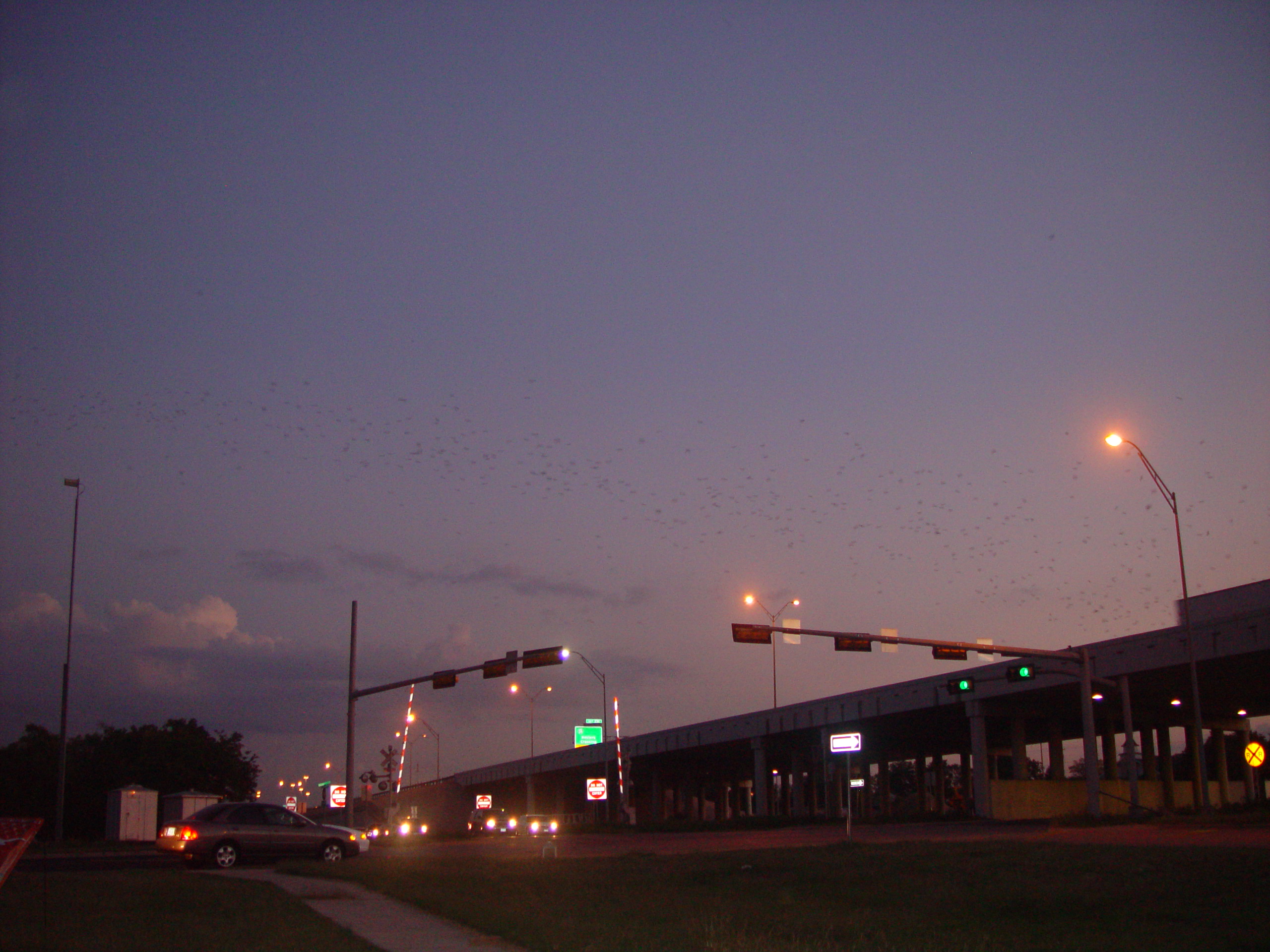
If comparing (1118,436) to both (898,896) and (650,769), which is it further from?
(650,769)

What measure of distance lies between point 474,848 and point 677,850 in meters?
9.12

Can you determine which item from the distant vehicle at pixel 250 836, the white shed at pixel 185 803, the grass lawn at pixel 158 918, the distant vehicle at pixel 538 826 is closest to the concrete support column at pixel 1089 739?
the distant vehicle at pixel 538 826

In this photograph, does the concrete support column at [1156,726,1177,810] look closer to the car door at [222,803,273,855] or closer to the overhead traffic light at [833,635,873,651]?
the overhead traffic light at [833,635,873,651]

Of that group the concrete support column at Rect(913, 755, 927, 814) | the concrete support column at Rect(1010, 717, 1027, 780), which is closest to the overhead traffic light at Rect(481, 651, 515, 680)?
the concrete support column at Rect(1010, 717, 1027, 780)

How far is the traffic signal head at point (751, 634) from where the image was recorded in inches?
1291

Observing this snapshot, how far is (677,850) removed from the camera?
31875 mm

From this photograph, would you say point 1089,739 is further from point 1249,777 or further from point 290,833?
point 290,833

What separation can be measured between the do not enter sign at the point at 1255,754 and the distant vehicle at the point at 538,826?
29861mm

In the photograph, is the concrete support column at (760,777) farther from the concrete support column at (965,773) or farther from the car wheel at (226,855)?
the car wheel at (226,855)

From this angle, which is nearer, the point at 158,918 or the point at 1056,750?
the point at 158,918

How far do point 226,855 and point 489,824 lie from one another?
4087 cm

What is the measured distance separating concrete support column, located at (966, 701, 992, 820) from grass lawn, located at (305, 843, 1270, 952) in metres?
30.6

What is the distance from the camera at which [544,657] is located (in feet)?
118

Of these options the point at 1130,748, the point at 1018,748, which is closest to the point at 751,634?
the point at 1130,748
